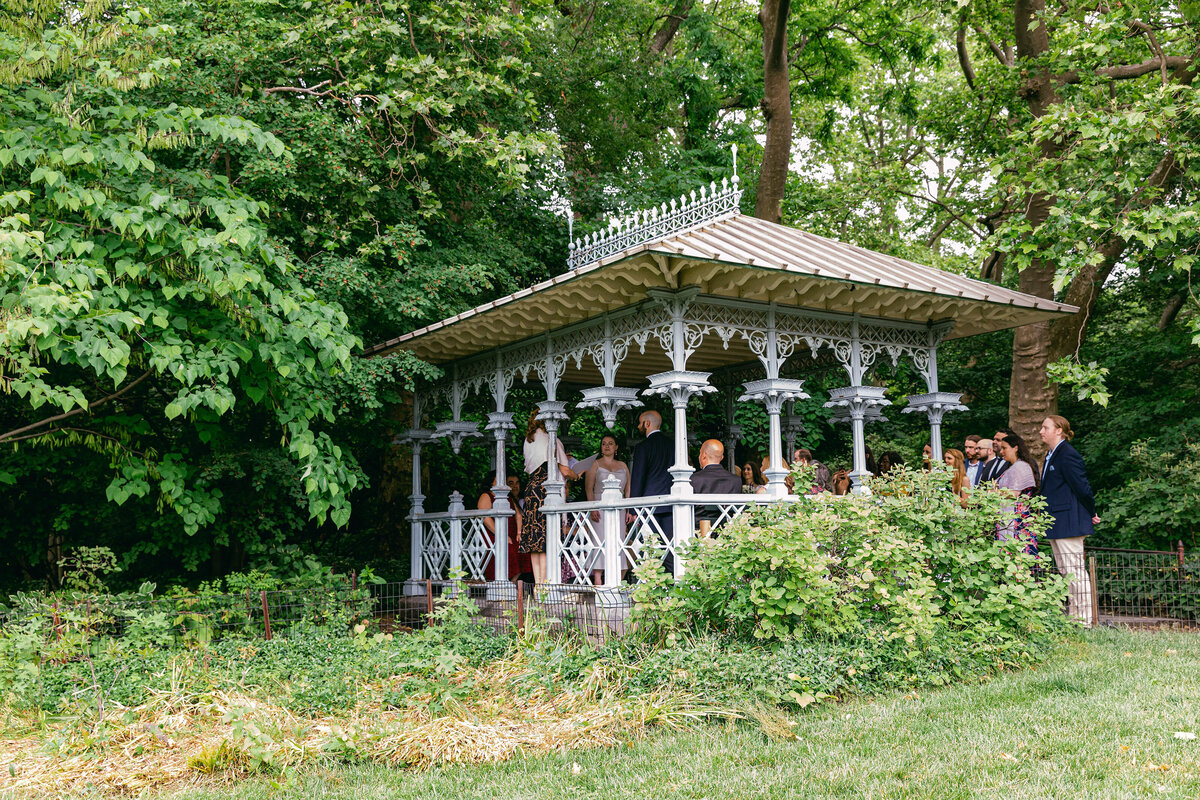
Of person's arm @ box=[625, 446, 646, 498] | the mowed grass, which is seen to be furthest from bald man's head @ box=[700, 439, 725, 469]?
the mowed grass

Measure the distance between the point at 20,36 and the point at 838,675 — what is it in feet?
26.9

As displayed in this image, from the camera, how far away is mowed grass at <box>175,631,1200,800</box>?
4.78 meters

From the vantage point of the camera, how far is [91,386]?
391 inches

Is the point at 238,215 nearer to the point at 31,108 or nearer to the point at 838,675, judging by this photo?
the point at 31,108

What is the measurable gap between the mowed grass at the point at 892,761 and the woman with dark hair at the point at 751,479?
14.7 ft

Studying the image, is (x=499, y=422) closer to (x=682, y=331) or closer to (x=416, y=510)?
(x=416, y=510)

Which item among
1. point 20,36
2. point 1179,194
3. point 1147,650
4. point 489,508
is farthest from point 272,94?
point 1179,194

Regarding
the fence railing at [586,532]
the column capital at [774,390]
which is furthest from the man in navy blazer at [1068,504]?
the fence railing at [586,532]

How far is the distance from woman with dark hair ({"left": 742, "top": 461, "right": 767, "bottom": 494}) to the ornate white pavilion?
4.73 feet

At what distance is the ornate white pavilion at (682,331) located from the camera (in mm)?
9062

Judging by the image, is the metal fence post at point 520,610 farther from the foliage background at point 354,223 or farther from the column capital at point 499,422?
the column capital at point 499,422

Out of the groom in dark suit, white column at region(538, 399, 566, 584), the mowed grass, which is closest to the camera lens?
the mowed grass

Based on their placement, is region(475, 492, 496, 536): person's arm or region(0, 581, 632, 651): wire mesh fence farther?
region(475, 492, 496, 536): person's arm

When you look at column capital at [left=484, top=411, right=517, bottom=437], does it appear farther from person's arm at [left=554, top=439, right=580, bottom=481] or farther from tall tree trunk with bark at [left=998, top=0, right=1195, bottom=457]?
tall tree trunk with bark at [left=998, top=0, right=1195, bottom=457]
